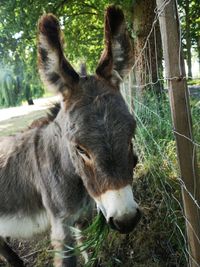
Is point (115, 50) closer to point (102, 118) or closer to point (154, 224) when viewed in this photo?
point (102, 118)

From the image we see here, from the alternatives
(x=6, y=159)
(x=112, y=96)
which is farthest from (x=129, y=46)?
(x=6, y=159)

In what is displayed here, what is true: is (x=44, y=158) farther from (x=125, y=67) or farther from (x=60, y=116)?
(x=125, y=67)

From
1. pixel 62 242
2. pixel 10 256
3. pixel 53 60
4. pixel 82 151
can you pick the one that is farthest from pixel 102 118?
pixel 10 256

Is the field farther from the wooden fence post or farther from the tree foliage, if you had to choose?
the tree foliage

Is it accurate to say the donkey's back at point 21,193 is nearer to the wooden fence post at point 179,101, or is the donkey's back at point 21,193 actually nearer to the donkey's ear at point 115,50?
the donkey's ear at point 115,50

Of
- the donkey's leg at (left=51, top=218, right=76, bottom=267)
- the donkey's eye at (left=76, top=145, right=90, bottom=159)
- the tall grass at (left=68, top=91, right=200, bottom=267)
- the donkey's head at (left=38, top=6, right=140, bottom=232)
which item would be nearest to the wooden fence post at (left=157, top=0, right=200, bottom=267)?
the donkey's head at (left=38, top=6, right=140, bottom=232)

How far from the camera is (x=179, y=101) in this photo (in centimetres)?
191

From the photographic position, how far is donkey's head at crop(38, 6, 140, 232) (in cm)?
187

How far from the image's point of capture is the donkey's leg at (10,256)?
3.61 m

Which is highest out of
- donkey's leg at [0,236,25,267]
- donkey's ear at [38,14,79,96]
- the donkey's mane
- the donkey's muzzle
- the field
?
donkey's ear at [38,14,79,96]

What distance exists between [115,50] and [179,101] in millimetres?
731

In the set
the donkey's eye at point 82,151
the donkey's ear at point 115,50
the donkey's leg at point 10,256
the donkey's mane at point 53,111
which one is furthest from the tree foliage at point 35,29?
the donkey's eye at point 82,151

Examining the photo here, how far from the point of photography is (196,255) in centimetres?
211

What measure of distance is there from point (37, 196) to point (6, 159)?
1.60 feet
